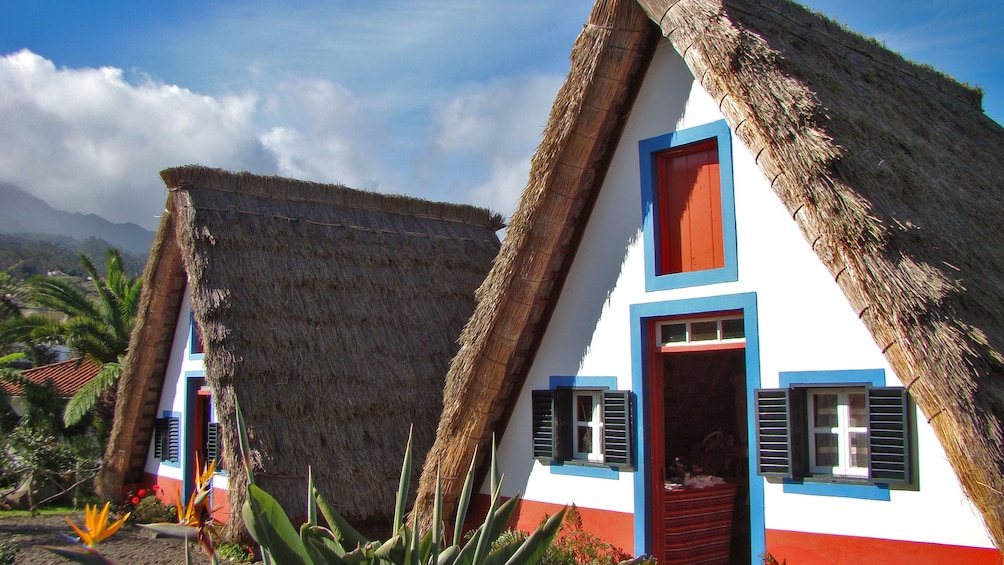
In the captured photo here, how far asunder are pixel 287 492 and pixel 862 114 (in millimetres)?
6993

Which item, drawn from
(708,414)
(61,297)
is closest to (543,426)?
(708,414)

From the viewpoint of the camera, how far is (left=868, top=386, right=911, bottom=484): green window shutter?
18.5 ft

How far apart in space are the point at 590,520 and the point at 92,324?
1319cm

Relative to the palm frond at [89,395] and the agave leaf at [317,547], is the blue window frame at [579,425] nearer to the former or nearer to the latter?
the agave leaf at [317,547]

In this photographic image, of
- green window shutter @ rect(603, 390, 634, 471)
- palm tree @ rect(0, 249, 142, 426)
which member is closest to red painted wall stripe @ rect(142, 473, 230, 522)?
palm tree @ rect(0, 249, 142, 426)

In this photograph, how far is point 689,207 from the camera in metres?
7.24

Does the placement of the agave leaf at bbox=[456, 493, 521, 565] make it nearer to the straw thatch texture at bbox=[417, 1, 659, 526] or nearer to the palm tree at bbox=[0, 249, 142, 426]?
the straw thatch texture at bbox=[417, 1, 659, 526]

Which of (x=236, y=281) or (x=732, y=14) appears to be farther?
(x=236, y=281)

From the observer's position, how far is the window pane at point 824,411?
6.20 metres

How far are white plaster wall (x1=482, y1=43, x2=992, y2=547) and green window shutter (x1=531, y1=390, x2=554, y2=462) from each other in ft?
0.43

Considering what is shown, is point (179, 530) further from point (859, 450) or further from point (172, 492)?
point (172, 492)

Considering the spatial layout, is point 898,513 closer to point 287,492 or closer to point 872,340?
point 872,340

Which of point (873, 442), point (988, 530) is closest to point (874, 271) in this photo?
point (873, 442)

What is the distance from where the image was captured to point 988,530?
5035mm
